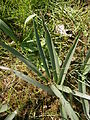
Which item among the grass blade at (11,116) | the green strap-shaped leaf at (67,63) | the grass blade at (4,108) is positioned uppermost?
the green strap-shaped leaf at (67,63)

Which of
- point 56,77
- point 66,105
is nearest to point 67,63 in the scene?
point 56,77

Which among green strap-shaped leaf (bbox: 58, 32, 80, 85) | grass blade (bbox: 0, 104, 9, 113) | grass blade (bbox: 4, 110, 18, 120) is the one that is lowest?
grass blade (bbox: 4, 110, 18, 120)

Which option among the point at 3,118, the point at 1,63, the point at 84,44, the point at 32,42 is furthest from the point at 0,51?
the point at 84,44

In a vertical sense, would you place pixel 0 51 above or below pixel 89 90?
above

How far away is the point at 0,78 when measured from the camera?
1447mm

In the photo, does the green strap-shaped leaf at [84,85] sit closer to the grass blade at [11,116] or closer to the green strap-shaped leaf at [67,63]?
the green strap-shaped leaf at [67,63]

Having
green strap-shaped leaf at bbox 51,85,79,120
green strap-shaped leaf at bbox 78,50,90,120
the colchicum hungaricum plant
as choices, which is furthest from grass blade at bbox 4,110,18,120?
green strap-shaped leaf at bbox 78,50,90,120

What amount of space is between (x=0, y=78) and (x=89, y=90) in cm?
50

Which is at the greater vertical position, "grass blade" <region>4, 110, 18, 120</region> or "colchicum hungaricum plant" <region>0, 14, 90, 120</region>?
"colchicum hungaricum plant" <region>0, 14, 90, 120</region>

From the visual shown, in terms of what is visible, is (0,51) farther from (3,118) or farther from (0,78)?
(3,118)

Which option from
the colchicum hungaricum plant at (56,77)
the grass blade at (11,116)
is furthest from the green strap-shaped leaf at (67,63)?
the grass blade at (11,116)

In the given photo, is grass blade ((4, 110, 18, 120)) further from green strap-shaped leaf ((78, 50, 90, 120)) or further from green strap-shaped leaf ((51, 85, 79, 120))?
green strap-shaped leaf ((78, 50, 90, 120))

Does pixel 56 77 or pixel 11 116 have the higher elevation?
pixel 56 77

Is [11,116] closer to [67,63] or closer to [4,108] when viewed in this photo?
[4,108]
